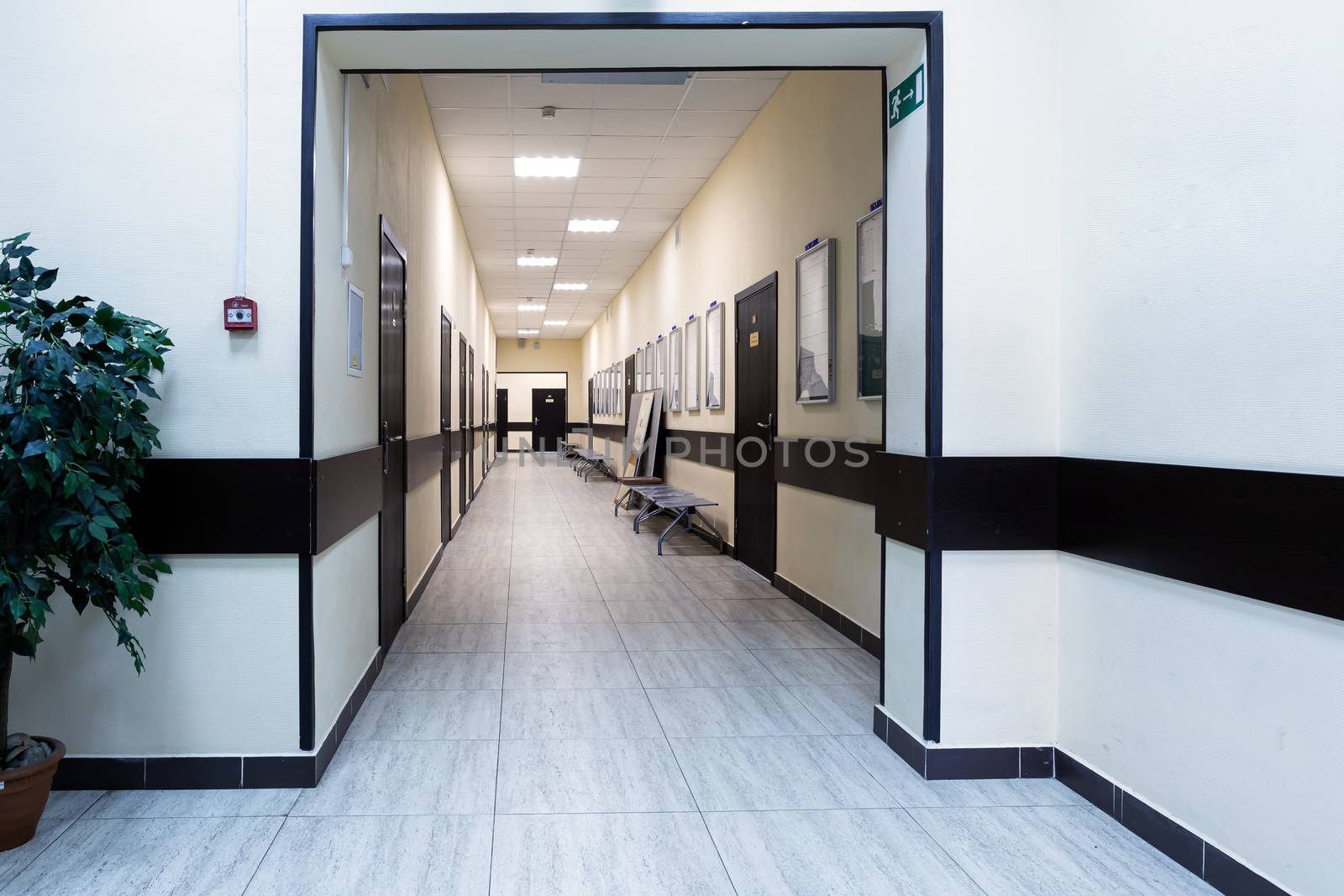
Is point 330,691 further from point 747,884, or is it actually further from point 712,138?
point 712,138

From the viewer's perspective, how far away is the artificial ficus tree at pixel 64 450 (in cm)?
191

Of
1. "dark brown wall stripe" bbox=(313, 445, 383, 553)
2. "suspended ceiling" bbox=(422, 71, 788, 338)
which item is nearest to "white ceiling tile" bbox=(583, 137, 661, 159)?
"suspended ceiling" bbox=(422, 71, 788, 338)

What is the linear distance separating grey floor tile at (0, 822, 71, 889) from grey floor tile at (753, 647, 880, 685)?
2.46 m

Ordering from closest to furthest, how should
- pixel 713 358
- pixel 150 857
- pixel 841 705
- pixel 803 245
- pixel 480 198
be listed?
1. pixel 150 857
2. pixel 841 705
3. pixel 803 245
4. pixel 713 358
5. pixel 480 198

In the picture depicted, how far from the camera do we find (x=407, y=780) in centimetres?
249

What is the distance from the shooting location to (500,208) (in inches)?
315

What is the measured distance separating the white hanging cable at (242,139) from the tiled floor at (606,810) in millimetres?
1519

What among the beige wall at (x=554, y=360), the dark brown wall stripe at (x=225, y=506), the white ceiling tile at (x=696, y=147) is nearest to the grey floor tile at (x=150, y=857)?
the dark brown wall stripe at (x=225, y=506)

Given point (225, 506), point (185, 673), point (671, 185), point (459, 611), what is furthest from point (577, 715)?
point (671, 185)

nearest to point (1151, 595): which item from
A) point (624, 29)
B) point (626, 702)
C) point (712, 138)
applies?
point (626, 702)

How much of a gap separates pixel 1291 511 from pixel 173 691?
293 centimetres

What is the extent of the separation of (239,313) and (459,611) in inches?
103

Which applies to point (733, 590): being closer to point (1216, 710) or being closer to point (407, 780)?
point (407, 780)

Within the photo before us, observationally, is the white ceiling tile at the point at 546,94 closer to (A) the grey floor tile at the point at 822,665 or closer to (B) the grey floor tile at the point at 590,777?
(A) the grey floor tile at the point at 822,665
